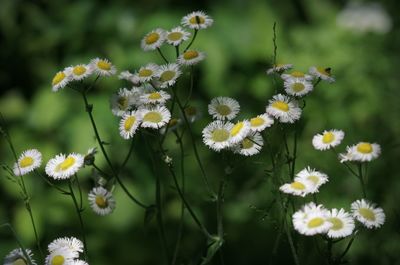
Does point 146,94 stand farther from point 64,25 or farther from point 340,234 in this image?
point 64,25

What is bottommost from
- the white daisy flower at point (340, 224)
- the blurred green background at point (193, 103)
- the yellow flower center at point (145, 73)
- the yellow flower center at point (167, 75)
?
the white daisy flower at point (340, 224)

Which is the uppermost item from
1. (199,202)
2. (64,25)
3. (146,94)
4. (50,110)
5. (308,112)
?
(64,25)

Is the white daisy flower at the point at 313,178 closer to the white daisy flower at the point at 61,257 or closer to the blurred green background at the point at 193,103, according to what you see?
the white daisy flower at the point at 61,257

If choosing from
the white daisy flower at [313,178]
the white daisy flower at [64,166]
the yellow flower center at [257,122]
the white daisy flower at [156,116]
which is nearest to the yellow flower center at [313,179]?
the white daisy flower at [313,178]

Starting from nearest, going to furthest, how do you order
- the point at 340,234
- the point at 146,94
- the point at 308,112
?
1. the point at 340,234
2. the point at 146,94
3. the point at 308,112

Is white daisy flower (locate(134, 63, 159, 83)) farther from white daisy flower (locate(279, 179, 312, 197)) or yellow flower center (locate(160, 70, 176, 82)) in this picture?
white daisy flower (locate(279, 179, 312, 197))

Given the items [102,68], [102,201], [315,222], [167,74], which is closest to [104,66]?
[102,68]

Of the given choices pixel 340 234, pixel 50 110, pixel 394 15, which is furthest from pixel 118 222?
pixel 394 15
